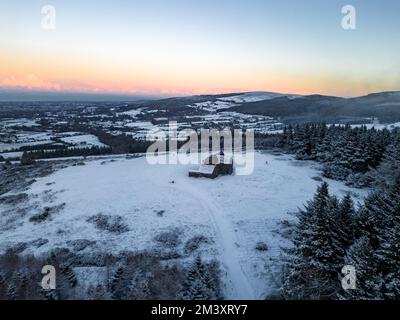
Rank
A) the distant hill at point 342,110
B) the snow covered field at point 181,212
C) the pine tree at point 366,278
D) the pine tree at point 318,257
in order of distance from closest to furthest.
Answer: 1. the pine tree at point 366,278
2. the pine tree at point 318,257
3. the snow covered field at point 181,212
4. the distant hill at point 342,110

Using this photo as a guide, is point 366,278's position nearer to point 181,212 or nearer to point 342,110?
point 181,212

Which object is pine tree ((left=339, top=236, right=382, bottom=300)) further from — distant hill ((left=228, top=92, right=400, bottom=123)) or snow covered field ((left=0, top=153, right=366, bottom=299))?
distant hill ((left=228, top=92, right=400, bottom=123))

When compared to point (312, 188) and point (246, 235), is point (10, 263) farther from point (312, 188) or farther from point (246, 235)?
point (312, 188)

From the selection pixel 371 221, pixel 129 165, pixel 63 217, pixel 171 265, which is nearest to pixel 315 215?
pixel 371 221

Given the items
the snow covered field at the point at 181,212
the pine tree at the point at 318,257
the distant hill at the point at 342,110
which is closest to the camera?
the pine tree at the point at 318,257

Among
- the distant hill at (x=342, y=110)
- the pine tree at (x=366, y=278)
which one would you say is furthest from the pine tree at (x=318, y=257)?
the distant hill at (x=342, y=110)

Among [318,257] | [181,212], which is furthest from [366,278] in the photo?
[181,212]

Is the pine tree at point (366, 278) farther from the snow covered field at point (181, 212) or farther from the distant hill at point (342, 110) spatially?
the distant hill at point (342, 110)
